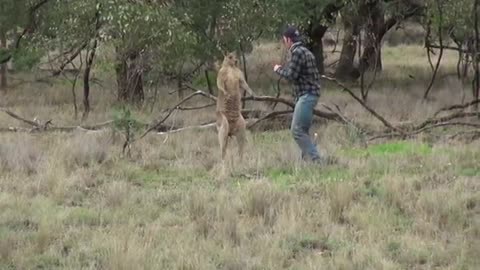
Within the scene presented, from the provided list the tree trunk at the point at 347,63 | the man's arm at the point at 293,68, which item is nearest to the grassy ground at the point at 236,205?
the man's arm at the point at 293,68

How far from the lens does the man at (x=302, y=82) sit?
404 inches

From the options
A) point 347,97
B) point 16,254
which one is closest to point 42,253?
point 16,254

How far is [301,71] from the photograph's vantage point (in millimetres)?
10359

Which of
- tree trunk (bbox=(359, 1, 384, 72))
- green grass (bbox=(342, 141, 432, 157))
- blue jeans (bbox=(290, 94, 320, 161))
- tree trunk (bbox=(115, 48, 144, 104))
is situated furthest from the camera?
tree trunk (bbox=(359, 1, 384, 72))

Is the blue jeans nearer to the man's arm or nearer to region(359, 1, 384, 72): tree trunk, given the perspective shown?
the man's arm

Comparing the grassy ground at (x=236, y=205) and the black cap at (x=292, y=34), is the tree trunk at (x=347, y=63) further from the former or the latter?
the black cap at (x=292, y=34)

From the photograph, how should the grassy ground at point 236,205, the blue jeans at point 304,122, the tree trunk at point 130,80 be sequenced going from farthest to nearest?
the tree trunk at point 130,80 → the blue jeans at point 304,122 → the grassy ground at point 236,205

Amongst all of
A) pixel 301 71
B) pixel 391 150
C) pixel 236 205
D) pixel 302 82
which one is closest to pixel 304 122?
pixel 302 82

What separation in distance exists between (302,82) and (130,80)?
27.3ft

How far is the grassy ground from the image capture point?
6.51m

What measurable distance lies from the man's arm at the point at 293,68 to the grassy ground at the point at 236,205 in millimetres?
1127

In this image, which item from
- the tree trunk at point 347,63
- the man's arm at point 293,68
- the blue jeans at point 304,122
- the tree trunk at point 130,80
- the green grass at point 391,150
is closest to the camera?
the man's arm at point 293,68

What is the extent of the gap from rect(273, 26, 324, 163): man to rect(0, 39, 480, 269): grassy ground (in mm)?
316

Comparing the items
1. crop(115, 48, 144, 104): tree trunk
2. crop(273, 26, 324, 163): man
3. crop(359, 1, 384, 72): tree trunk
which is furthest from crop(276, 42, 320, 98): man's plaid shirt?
crop(359, 1, 384, 72): tree trunk
